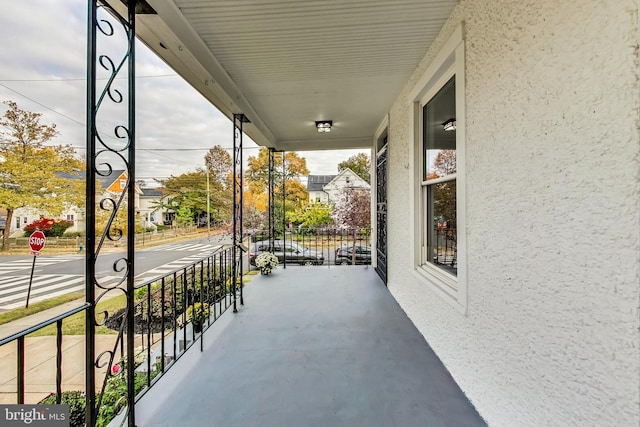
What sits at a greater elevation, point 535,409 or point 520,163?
point 520,163

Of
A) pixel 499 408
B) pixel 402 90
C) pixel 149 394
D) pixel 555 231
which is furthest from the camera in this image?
pixel 402 90

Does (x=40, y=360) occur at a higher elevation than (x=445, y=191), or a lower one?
lower

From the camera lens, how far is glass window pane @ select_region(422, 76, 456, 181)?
2.01 m

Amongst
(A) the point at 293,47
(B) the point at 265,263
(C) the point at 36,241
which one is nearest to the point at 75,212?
(C) the point at 36,241

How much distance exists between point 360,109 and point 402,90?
0.77 m

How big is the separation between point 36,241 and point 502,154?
6.99 feet

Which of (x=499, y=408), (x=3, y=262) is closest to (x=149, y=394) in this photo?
(x=3, y=262)

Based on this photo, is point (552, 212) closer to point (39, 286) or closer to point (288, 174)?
point (39, 286)

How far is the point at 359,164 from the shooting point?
1545 centimetres

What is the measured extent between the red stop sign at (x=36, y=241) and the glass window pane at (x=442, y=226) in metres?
2.29

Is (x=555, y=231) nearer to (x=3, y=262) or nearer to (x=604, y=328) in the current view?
(x=604, y=328)

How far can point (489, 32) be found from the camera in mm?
1370

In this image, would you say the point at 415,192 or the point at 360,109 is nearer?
the point at 415,192

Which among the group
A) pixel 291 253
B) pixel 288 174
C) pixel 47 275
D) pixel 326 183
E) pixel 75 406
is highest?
pixel 326 183
